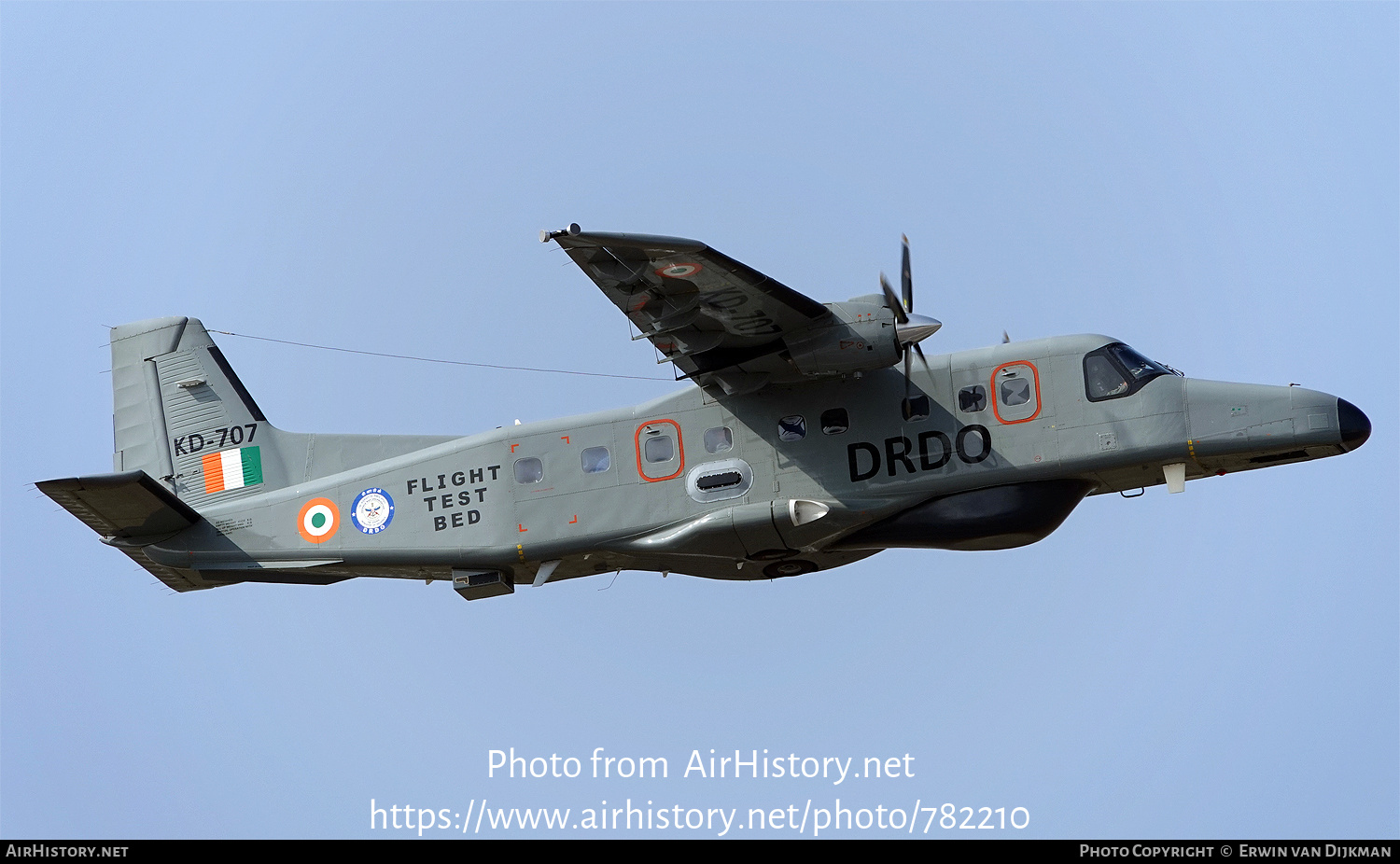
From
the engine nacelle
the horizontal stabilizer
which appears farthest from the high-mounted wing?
the horizontal stabilizer

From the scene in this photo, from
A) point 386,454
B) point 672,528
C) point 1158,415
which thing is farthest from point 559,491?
point 1158,415

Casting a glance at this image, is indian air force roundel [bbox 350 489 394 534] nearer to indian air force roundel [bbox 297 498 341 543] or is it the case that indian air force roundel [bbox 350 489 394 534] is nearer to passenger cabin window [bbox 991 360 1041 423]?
indian air force roundel [bbox 297 498 341 543]

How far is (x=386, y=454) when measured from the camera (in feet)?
78.2

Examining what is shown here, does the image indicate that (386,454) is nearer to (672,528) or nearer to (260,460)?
(260,460)

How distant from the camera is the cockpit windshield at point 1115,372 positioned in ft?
67.5

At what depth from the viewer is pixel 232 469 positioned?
2436 centimetres

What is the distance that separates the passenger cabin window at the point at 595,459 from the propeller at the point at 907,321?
4197 millimetres

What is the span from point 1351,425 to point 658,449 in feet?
29.7

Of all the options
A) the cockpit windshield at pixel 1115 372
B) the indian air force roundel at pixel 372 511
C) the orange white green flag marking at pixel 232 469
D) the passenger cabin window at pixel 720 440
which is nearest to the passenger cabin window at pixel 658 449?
the passenger cabin window at pixel 720 440

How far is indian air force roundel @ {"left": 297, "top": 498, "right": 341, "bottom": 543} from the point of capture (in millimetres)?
22703

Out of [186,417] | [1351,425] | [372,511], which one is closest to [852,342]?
[1351,425]

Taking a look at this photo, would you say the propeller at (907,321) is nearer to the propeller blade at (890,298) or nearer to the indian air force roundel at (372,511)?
the propeller blade at (890,298)

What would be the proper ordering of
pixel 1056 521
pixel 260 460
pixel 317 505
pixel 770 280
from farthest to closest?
pixel 260 460, pixel 317 505, pixel 1056 521, pixel 770 280

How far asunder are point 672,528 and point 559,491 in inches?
67.9
